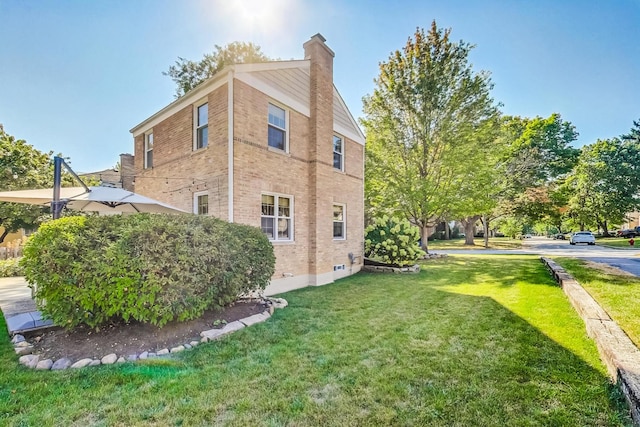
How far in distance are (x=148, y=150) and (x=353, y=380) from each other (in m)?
11.1

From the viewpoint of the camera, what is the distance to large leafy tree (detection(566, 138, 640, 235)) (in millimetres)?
31531

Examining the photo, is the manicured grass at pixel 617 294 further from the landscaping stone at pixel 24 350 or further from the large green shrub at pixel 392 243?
the landscaping stone at pixel 24 350

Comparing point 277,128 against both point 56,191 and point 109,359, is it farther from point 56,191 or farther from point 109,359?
point 109,359

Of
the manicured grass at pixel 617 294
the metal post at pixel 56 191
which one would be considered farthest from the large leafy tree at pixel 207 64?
the manicured grass at pixel 617 294

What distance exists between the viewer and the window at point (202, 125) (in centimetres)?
851

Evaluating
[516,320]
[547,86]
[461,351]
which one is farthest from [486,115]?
[461,351]

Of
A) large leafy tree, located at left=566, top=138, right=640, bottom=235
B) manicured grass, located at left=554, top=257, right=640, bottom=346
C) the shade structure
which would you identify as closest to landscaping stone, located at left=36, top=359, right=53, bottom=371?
the shade structure

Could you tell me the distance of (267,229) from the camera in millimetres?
8453

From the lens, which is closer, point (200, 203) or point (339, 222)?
point (200, 203)

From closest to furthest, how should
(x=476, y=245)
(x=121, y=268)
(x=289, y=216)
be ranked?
(x=121, y=268) → (x=289, y=216) → (x=476, y=245)

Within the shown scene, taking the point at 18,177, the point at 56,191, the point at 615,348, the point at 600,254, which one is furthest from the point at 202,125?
the point at 600,254

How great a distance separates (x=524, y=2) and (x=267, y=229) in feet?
33.3

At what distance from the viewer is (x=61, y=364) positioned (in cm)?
376

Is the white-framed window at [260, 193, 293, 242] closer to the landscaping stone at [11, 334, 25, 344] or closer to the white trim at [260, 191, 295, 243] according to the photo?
the white trim at [260, 191, 295, 243]
